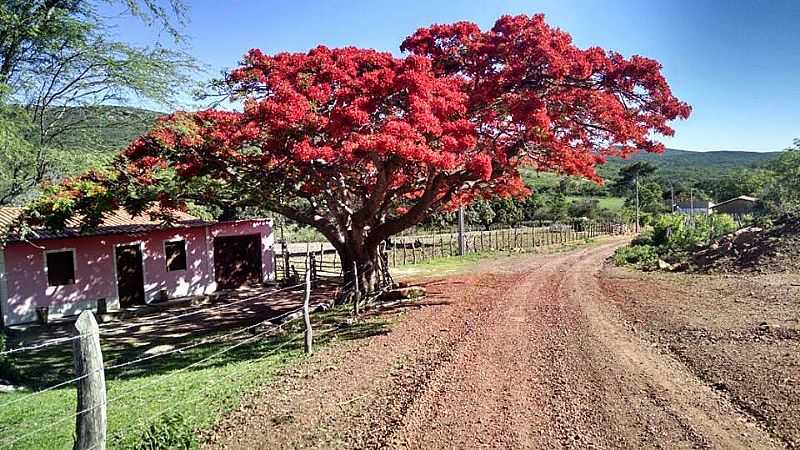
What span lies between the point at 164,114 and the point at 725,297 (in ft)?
38.1

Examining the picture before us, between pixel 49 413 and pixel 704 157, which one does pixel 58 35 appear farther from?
pixel 704 157

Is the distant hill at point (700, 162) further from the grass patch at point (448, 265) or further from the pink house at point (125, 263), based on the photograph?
the pink house at point (125, 263)

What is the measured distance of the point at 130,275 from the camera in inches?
623

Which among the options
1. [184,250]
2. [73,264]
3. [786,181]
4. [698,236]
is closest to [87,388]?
[73,264]

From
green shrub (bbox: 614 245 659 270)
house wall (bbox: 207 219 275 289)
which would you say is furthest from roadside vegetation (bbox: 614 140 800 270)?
house wall (bbox: 207 219 275 289)

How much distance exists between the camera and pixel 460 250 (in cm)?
2538

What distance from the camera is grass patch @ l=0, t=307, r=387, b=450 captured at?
5246 mm

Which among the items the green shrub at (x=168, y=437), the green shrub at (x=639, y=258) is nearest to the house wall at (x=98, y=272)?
the green shrub at (x=168, y=437)

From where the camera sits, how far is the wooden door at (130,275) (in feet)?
51.2

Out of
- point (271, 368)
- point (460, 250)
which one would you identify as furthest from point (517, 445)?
point (460, 250)

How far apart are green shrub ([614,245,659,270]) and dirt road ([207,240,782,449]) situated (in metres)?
8.74

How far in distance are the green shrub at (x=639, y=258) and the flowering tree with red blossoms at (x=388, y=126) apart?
5.84m

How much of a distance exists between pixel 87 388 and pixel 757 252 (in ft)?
54.2

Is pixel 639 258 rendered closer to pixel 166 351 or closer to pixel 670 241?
pixel 670 241
